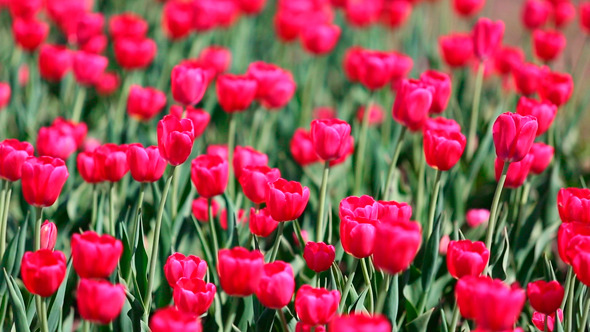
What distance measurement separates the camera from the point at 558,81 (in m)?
2.11

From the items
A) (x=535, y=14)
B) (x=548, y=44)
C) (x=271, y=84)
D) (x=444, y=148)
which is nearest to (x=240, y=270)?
(x=444, y=148)

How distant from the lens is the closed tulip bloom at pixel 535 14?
3.03m

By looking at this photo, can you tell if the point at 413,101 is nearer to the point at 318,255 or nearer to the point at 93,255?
the point at 318,255

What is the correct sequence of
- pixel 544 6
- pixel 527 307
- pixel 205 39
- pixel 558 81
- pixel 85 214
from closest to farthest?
pixel 527 307, pixel 85 214, pixel 558 81, pixel 544 6, pixel 205 39

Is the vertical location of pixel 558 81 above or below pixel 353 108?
above

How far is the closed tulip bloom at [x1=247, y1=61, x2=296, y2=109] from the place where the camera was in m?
2.27

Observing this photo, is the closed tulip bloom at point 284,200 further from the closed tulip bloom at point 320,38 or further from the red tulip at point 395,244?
the closed tulip bloom at point 320,38

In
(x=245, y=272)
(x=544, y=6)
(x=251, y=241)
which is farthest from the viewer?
(x=544, y=6)

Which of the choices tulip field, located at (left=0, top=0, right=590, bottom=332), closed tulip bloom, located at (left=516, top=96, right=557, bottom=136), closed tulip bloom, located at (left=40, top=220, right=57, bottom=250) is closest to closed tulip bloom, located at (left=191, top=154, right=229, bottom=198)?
tulip field, located at (left=0, top=0, right=590, bottom=332)

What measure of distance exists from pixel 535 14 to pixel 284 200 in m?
2.06

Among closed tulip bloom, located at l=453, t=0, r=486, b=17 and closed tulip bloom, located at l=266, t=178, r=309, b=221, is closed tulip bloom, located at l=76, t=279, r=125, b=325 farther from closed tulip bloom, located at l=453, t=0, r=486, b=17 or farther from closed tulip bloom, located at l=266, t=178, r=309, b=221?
closed tulip bloom, located at l=453, t=0, r=486, b=17

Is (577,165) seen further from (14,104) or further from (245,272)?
(14,104)

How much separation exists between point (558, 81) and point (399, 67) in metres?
0.73

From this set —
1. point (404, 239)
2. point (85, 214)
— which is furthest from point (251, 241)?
point (404, 239)
